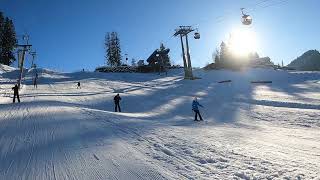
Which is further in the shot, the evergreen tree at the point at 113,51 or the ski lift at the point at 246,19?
the evergreen tree at the point at 113,51

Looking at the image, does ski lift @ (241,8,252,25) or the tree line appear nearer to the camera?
ski lift @ (241,8,252,25)

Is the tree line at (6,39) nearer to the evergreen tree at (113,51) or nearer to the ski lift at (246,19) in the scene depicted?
the evergreen tree at (113,51)

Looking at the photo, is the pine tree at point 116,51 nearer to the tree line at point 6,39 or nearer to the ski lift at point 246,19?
the tree line at point 6,39

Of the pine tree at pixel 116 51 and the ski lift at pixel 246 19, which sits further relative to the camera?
the pine tree at pixel 116 51

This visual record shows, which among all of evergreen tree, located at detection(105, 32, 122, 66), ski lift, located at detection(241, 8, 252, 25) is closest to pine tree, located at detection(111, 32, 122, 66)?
evergreen tree, located at detection(105, 32, 122, 66)

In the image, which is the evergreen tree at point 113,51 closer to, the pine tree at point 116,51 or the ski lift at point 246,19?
the pine tree at point 116,51

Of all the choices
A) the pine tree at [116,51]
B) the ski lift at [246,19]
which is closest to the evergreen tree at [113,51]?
the pine tree at [116,51]

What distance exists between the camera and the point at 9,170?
1032 cm

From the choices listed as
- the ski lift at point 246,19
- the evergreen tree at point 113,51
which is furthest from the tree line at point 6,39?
the ski lift at point 246,19

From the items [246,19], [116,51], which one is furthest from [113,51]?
[246,19]

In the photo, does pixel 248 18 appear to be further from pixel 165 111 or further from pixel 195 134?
pixel 195 134

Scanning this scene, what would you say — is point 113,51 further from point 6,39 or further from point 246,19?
point 246,19

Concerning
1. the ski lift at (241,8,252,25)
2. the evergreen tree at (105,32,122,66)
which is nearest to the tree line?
the evergreen tree at (105,32,122,66)

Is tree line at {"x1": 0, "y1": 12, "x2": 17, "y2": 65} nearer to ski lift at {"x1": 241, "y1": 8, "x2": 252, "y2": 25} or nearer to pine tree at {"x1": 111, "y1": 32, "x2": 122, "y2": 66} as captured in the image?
pine tree at {"x1": 111, "y1": 32, "x2": 122, "y2": 66}
